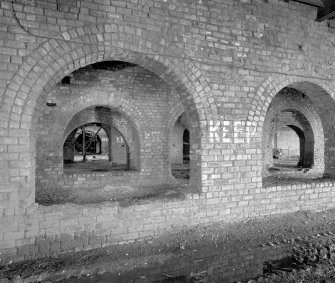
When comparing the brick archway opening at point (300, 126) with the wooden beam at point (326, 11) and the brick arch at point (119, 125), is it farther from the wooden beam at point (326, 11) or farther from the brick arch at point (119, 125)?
the wooden beam at point (326, 11)

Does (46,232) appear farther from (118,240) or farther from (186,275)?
(186,275)

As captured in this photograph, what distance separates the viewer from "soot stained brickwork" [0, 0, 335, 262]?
12.2 feet

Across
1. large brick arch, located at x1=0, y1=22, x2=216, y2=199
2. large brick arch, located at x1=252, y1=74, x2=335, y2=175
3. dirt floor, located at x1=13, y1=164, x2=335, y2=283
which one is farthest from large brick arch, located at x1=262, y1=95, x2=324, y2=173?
large brick arch, located at x1=0, y1=22, x2=216, y2=199

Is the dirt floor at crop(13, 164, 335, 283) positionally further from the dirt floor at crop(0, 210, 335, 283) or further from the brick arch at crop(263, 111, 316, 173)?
the brick arch at crop(263, 111, 316, 173)

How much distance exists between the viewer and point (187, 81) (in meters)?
4.69

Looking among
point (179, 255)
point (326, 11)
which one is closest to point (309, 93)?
point (326, 11)

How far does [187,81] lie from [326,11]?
3.48 meters

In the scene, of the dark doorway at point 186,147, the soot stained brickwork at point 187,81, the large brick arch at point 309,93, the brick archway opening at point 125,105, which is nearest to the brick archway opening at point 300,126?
the large brick arch at point 309,93

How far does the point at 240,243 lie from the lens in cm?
426

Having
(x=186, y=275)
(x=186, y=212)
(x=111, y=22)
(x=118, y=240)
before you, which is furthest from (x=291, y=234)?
(x=111, y=22)

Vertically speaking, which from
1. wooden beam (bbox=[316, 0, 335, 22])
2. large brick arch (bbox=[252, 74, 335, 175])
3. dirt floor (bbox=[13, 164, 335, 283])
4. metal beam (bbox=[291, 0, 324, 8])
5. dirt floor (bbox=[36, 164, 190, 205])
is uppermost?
metal beam (bbox=[291, 0, 324, 8])

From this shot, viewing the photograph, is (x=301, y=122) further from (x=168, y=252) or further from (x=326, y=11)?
(x=168, y=252)

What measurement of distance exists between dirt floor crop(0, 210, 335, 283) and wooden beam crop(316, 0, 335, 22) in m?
4.04

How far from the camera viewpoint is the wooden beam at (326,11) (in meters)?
5.50
